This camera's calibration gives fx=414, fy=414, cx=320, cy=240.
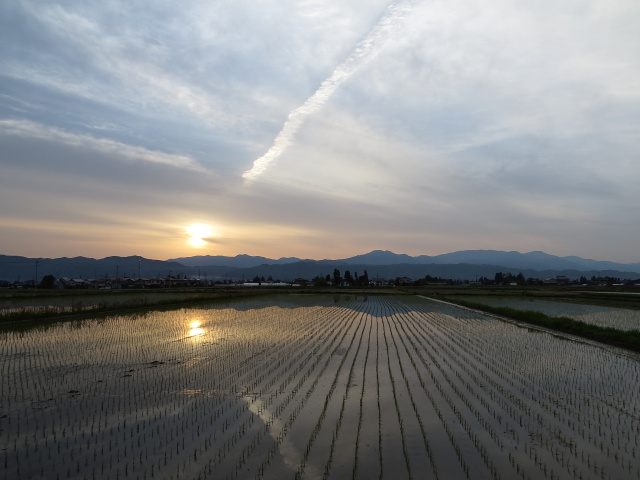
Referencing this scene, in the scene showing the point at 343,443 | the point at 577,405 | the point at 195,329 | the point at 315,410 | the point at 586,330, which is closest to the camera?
the point at 343,443

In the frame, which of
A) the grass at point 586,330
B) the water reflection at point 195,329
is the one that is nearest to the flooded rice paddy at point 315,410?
the grass at point 586,330

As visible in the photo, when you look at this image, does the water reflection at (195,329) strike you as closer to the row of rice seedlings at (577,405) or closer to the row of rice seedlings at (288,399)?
the row of rice seedlings at (288,399)

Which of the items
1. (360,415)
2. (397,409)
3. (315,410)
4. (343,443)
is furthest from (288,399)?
Result: (343,443)

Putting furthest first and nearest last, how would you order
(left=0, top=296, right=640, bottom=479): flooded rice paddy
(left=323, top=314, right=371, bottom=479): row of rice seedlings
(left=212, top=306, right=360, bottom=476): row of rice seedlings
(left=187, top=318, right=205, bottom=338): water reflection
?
(left=187, top=318, right=205, bottom=338): water reflection
(left=212, top=306, right=360, bottom=476): row of rice seedlings
(left=0, top=296, right=640, bottom=479): flooded rice paddy
(left=323, top=314, right=371, bottom=479): row of rice seedlings

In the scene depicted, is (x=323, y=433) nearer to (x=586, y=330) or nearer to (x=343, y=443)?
(x=343, y=443)

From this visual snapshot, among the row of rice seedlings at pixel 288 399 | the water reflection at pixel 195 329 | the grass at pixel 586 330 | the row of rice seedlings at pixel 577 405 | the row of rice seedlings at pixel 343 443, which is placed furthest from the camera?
the water reflection at pixel 195 329

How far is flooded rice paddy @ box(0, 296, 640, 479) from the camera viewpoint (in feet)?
14.4

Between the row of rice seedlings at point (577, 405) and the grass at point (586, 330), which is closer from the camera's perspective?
the row of rice seedlings at point (577, 405)

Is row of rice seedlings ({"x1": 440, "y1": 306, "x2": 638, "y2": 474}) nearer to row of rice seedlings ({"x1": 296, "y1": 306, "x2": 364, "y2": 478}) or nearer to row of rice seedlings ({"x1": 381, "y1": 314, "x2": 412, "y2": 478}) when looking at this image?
row of rice seedlings ({"x1": 381, "y1": 314, "x2": 412, "y2": 478})

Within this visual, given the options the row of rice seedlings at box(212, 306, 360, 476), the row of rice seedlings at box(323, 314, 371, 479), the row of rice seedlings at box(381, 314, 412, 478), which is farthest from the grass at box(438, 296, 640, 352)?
the row of rice seedlings at box(323, 314, 371, 479)

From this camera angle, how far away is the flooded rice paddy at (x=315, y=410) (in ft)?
14.4

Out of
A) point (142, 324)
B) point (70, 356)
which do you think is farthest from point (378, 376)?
point (142, 324)

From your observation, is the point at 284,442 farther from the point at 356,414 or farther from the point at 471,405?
the point at 471,405

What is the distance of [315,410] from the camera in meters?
6.05
